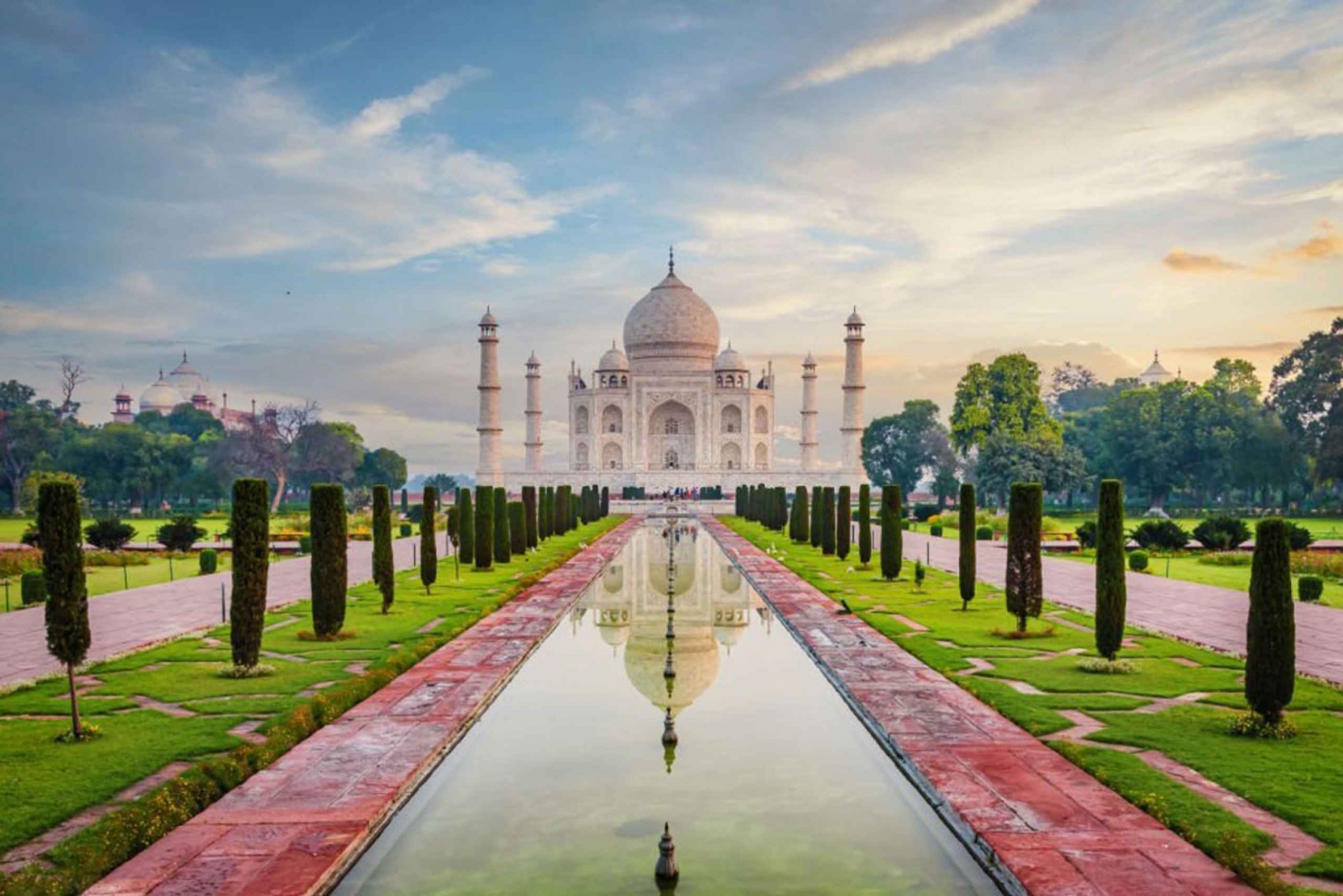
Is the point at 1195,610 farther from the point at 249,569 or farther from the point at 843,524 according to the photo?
the point at 249,569

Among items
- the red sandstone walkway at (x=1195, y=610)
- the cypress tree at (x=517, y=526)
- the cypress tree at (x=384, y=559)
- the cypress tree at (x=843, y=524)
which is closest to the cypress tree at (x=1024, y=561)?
the red sandstone walkway at (x=1195, y=610)

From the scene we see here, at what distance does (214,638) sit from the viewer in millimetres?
9438

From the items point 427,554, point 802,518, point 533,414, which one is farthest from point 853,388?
point 427,554

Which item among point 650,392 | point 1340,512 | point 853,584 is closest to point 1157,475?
point 1340,512

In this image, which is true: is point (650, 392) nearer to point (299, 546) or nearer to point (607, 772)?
point (299, 546)

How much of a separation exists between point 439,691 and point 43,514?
2.66 m

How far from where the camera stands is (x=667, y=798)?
5035mm

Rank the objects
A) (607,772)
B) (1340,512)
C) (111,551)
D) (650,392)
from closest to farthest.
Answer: (607,772), (111,551), (1340,512), (650,392)

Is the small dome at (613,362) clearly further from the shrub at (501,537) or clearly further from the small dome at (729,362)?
the shrub at (501,537)

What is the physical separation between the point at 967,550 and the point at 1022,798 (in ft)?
21.7

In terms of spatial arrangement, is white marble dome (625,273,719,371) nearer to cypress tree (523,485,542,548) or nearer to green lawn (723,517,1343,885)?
cypress tree (523,485,542,548)

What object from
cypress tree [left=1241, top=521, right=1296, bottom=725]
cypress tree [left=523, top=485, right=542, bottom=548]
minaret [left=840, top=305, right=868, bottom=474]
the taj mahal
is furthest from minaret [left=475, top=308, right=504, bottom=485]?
cypress tree [left=1241, top=521, right=1296, bottom=725]

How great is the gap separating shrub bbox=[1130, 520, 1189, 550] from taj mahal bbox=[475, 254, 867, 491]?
26934mm

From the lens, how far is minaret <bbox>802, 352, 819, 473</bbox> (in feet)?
160
